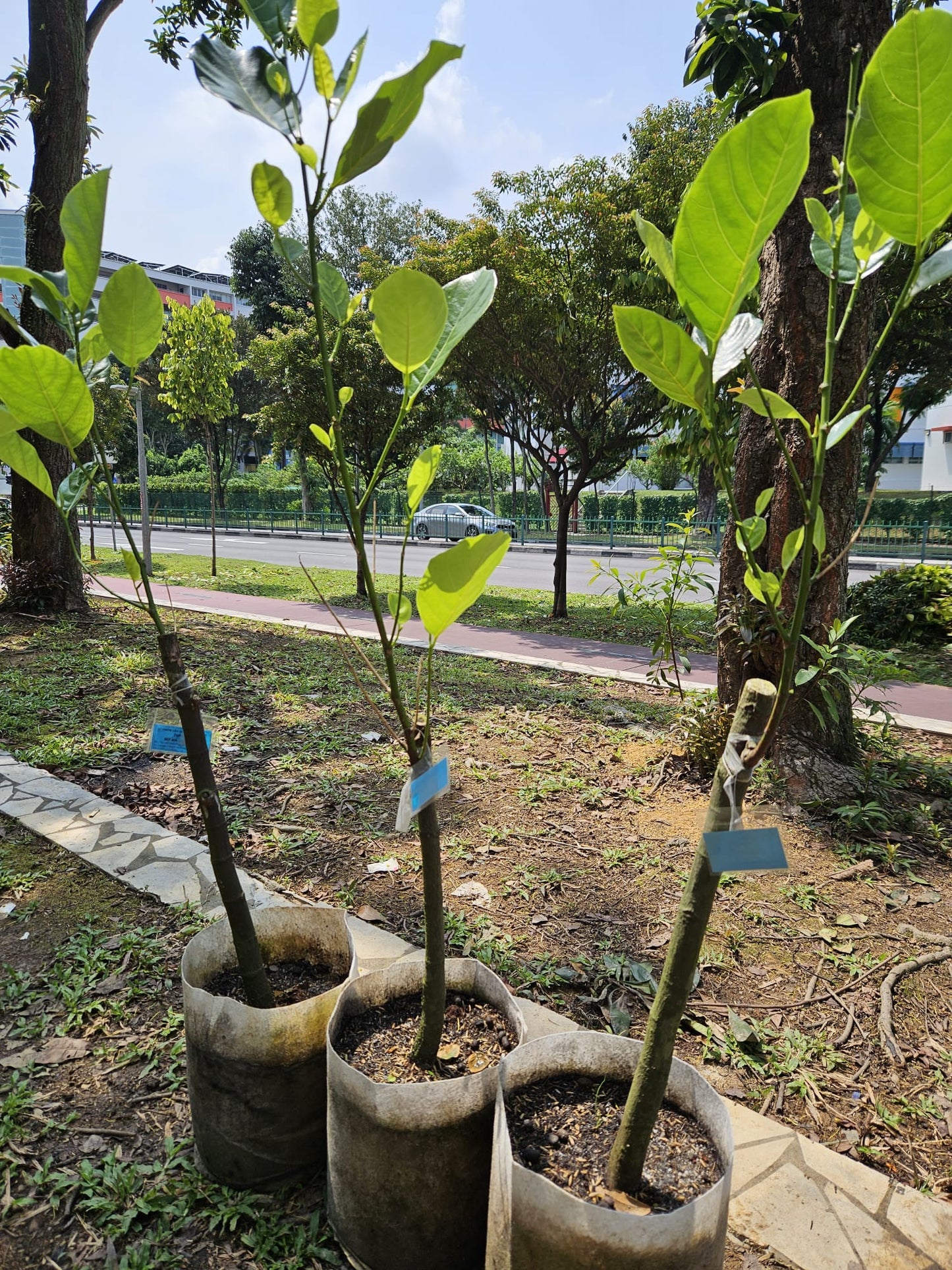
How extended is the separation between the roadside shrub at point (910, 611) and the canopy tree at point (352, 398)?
6.02 metres

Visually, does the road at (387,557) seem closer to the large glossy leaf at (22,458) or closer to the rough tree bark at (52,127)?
the rough tree bark at (52,127)

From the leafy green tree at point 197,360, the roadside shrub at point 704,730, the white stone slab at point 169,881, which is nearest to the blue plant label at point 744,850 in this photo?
the white stone slab at point 169,881

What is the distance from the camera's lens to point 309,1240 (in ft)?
4.90

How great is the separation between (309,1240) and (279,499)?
39529 millimetres

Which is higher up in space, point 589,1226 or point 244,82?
point 244,82

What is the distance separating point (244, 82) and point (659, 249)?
0.53 metres

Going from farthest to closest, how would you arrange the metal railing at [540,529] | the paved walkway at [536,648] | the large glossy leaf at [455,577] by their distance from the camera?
1. the metal railing at [540,529]
2. the paved walkway at [536,648]
3. the large glossy leaf at [455,577]

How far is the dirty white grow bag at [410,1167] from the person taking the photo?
128cm

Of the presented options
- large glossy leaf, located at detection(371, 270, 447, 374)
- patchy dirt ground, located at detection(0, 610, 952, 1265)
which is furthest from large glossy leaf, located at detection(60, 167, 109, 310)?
patchy dirt ground, located at detection(0, 610, 952, 1265)

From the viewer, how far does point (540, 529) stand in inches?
1047

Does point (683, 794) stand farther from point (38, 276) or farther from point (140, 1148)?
point (38, 276)

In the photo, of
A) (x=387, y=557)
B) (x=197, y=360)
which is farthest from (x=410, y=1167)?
(x=387, y=557)

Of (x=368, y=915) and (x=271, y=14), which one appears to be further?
(x=368, y=915)

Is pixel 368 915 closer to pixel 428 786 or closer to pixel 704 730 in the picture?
pixel 428 786
